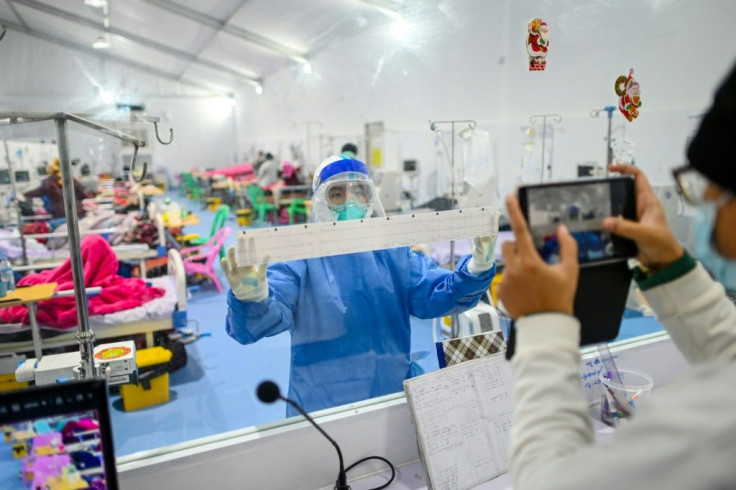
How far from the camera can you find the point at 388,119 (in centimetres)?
757

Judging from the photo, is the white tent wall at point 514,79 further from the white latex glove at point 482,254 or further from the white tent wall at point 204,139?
the white latex glove at point 482,254

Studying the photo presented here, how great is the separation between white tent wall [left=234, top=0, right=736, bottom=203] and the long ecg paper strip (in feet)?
1.80

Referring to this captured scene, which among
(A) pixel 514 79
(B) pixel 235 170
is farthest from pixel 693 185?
(B) pixel 235 170

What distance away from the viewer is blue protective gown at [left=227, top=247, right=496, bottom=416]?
1.55m

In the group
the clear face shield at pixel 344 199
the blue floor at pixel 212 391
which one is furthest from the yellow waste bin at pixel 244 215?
the clear face shield at pixel 344 199

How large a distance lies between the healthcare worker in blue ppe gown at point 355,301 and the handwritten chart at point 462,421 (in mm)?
336

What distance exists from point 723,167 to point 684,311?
0.31 metres

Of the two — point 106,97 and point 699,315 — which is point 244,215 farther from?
point 699,315

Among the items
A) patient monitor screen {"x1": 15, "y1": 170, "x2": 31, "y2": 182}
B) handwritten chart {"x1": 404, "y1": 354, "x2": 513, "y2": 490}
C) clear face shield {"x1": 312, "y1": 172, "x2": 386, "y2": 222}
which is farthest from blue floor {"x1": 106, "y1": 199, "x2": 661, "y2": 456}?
patient monitor screen {"x1": 15, "y1": 170, "x2": 31, "y2": 182}

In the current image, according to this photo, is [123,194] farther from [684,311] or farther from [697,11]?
[684,311]

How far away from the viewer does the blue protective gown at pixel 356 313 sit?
155 centimetres

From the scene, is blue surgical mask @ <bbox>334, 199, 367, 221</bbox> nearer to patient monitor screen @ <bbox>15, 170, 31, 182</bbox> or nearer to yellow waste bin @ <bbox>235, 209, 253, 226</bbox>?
patient monitor screen @ <bbox>15, 170, 31, 182</bbox>

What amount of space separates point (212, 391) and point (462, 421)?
2.29 m

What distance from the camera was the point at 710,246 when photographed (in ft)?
2.07
